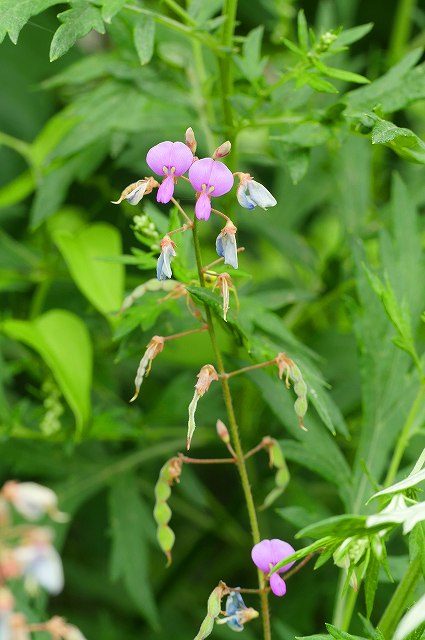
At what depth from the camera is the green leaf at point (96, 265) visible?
42.0 inches

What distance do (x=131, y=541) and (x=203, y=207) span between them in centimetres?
65

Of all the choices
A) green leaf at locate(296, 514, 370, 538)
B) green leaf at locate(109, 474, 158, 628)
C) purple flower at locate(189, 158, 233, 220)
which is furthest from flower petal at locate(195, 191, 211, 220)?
green leaf at locate(109, 474, 158, 628)

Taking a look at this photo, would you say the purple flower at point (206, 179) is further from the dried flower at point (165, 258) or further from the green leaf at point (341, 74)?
the green leaf at point (341, 74)

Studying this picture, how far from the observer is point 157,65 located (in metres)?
1.11

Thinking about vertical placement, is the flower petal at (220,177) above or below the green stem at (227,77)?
above

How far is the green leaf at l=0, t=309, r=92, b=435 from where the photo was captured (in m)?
1.03

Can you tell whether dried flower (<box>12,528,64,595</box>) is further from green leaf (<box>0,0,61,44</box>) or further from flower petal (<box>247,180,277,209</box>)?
green leaf (<box>0,0,61,44</box>)

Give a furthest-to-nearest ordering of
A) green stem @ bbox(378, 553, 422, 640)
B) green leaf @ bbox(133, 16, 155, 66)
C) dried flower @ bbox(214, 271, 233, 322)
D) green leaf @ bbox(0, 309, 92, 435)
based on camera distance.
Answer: green leaf @ bbox(0, 309, 92, 435)
green leaf @ bbox(133, 16, 155, 66)
green stem @ bbox(378, 553, 422, 640)
dried flower @ bbox(214, 271, 233, 322)

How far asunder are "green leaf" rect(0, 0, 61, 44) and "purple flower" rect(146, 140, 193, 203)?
0.73 feet

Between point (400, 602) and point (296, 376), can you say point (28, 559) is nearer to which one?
point (296, 376)

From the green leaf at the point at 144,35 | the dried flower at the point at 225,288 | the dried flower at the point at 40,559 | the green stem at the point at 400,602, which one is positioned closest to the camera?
the dried flower at the point at 40,559

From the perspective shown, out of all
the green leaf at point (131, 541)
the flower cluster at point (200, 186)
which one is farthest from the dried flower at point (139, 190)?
the green leaf at point (131, 541)

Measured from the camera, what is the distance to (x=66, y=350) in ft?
3.49

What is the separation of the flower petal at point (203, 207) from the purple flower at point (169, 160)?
0.07 ft
